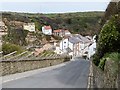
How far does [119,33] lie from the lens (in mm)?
12953

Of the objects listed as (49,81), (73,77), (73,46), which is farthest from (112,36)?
(73,46)

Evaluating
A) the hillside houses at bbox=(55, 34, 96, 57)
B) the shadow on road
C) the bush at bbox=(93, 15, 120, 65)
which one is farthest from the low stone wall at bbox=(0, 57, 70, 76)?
the hillside houses at bbox=(55, 34, 96, 57)

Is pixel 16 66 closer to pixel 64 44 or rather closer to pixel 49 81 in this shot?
pixel 49 81

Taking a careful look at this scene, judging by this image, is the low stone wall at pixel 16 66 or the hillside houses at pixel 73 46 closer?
the low stone wall at pixel 16 66

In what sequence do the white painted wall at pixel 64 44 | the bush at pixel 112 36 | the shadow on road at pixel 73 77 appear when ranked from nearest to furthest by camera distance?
the bush at pixel 112 36 < the shadow on road at pixel 73 77 < the white painted wall at pixel 64 44

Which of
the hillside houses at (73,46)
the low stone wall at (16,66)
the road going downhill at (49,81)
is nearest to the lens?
the road going downhill at (49,81)

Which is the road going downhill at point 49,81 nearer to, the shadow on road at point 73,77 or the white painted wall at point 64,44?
the shadow on road at point 73,77

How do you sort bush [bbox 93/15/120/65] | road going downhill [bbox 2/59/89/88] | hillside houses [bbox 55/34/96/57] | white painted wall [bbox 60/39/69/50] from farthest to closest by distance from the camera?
white painted wall [bbox 60/39/69/50]
hillside houses [bbox 55/34/96/57]
road going downhill [bbox 2/59/89/88]
bush [bbox 93/15/120/65]

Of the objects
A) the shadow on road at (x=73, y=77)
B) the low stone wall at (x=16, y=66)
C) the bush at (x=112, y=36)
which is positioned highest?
the bush at (x=112, y=36)

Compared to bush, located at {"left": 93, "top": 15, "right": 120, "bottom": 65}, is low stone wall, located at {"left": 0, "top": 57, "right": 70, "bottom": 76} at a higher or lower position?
lower

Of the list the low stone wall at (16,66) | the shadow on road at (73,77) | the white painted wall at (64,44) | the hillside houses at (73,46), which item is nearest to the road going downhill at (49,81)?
the shadow on road at (73,77)

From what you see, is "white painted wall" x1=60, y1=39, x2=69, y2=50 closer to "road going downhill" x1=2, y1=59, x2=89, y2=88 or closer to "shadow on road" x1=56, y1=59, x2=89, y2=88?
"shadow on road" x1=56, y1=59, x2=89, y2=88

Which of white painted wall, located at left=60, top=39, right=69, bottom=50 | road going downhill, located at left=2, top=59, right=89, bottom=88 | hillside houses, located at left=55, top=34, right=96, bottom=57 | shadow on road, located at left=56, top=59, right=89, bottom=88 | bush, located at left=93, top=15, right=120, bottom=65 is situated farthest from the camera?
white painted wall, located at left=60, top=39, right=69, bottom=50

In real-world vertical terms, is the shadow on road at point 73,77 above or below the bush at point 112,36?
below
